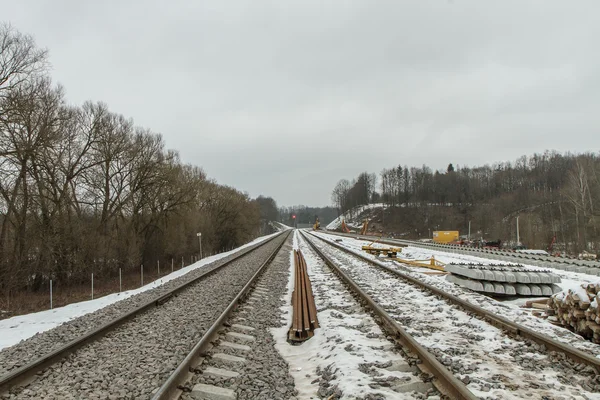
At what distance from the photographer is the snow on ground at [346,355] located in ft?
16.1

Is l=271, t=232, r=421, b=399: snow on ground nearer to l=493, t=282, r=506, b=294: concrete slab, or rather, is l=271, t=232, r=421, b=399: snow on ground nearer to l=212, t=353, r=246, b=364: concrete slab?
l=212, t=353, r=246, b=364: concrete slab

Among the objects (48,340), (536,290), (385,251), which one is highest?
(48,340)

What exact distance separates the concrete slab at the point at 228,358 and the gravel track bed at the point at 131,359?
0.53 meters

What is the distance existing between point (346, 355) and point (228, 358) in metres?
1.92

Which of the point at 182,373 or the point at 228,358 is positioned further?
the point at 228,358

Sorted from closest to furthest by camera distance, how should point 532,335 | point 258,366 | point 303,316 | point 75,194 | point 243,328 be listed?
point 258,366, point 532,335, point 243,328, point 303,316, point 75,194

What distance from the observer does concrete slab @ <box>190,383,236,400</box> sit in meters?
4.67

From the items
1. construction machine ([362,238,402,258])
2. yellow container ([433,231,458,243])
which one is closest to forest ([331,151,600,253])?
yellow container ([433,231,458,243])

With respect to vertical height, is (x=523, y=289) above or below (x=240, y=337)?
below

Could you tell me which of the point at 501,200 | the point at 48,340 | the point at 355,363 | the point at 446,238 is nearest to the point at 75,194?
the point at 48,340

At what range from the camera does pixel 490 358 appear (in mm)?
5730

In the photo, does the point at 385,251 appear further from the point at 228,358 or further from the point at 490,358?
the point at 228,358

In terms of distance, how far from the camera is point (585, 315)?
24.4ft

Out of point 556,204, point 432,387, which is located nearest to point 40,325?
point 432,387
